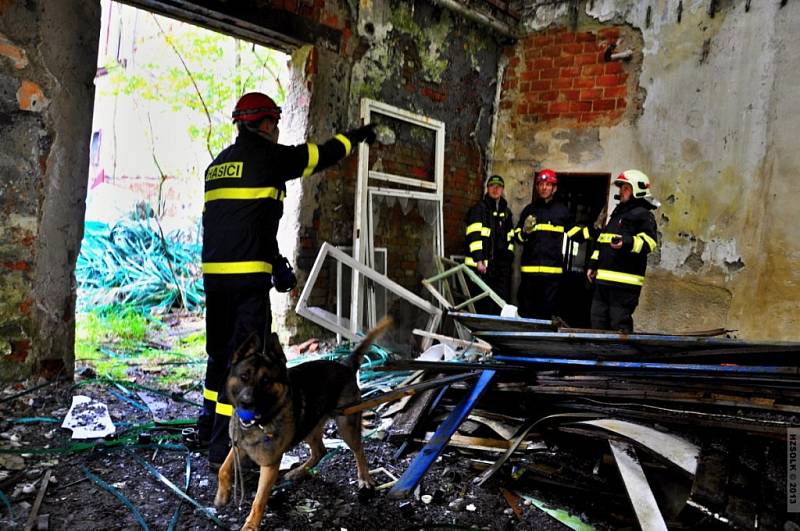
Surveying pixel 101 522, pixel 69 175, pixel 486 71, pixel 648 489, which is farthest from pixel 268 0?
pixel 648 489

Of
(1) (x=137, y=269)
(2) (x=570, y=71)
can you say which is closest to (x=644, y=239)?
(2) (x=570, y=71)

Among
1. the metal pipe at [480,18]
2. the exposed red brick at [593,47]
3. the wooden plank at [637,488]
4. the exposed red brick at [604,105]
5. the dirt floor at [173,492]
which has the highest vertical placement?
the metal pipe at [480,18]

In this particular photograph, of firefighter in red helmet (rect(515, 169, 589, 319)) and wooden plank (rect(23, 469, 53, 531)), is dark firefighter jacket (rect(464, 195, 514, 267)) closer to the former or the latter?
firefighter in red helmet (rect(515, 169, 589, 319))

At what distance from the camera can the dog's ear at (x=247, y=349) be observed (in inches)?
90.0

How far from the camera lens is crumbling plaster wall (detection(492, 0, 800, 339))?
558 cm

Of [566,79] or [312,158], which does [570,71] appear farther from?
[312,158]

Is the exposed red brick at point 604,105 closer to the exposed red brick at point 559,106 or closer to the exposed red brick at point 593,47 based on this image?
the exposed red brick at point 559,106

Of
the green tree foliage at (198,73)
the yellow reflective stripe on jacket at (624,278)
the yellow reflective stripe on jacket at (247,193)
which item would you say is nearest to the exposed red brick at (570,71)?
the yellow reflective stripe on jacket at (624,278)

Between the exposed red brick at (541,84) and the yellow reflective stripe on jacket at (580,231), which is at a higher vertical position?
the exposed red brick at (541,84)

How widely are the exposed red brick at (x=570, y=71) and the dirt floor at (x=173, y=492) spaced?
5.21 meters

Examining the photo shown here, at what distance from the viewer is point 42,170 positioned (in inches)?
137

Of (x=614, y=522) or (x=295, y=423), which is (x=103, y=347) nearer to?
(x=295, y=423)

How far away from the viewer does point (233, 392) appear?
223 cm

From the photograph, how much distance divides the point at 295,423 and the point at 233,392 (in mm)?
320
